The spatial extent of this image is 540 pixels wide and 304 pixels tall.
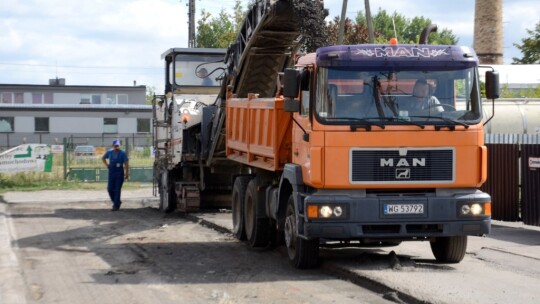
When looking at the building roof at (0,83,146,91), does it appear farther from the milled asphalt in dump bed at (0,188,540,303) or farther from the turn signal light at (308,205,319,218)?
the turn signal light at (308,205,319,218)

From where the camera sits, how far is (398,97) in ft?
40.7

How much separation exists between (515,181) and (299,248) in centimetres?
808

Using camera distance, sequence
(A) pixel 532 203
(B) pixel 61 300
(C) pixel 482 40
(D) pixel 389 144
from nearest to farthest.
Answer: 1. (B) pixel 61 300
2. (D) pixel 389 144
3. (A) pixel 532 203
4. (C) pixel 482 40

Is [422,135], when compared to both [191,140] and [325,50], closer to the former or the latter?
[325,50]

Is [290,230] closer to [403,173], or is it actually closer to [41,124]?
[403,173]

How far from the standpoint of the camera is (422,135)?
1230cm

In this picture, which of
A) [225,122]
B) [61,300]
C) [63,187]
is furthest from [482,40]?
[61,300]

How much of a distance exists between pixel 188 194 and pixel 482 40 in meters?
26.2

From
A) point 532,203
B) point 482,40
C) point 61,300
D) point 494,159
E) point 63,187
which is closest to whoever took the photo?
point 61,300

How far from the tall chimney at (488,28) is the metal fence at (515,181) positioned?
81.7ft

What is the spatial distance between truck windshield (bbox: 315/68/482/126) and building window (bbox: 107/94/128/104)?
70.5 meters

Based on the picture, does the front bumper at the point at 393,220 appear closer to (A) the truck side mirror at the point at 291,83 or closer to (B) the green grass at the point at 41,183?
(A) the truck side mirror at the point at 291,83

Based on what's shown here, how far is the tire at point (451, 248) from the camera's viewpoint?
13164 millimetres

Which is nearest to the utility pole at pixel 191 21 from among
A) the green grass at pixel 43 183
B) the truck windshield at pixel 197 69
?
the green grass at pixel 43 183
